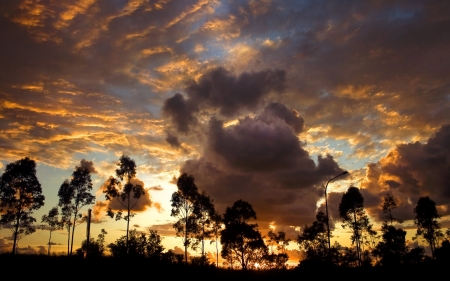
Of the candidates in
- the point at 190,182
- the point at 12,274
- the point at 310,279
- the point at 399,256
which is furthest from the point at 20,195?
the point at 399,256

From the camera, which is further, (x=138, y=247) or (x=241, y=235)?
(x=241, y=235)

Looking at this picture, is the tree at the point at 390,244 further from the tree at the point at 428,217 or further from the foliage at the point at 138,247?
the foliage at the point at 138,247

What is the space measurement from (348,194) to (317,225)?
18254mm

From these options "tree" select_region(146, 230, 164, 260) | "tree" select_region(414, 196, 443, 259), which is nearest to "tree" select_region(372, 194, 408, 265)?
"tree" select_region(414, 196, 443, 259)

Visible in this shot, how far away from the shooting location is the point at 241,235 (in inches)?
3199

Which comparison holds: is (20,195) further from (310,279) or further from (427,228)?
(427,228)

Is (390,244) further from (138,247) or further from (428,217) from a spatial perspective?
(138,247)

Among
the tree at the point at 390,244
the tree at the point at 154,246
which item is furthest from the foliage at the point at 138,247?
the tree at the point at 390,244

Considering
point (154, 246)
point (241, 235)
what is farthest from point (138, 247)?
point (241, 235)

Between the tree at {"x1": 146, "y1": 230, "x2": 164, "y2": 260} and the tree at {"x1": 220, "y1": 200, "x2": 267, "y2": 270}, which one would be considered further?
the tree at {"x1": 220, "y1": 200, "x2": 267, "y2": 270}

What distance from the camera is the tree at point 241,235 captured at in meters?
81.0

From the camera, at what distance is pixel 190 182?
230 feet

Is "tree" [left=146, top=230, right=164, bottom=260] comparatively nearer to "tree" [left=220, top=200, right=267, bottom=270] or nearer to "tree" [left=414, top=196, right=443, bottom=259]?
"tree" [left=220, top=200, right=267, bottom=270]

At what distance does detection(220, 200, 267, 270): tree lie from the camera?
Result: 8100 cm
